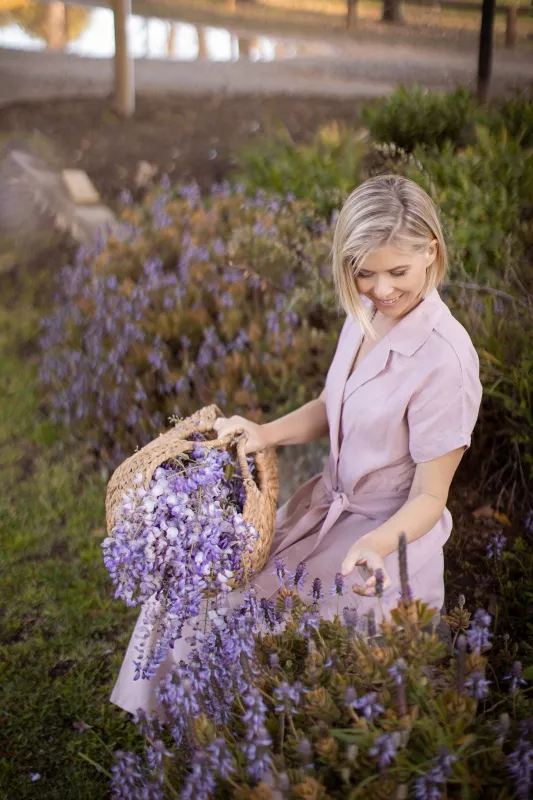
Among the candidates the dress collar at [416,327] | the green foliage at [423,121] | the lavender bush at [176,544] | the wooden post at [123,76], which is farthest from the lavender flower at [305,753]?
the wooden post at [123,76]

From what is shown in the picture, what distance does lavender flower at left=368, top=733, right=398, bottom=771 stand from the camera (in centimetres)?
139

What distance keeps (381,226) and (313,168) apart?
129 inches

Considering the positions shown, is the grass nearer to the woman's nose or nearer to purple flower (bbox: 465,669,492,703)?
purple flower (bbox: 465,669,492,703)

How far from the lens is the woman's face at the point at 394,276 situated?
193 centimetres

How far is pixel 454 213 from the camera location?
403 cm

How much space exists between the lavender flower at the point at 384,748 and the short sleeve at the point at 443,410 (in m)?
0.77

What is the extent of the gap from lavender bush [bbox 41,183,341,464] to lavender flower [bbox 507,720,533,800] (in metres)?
2.18

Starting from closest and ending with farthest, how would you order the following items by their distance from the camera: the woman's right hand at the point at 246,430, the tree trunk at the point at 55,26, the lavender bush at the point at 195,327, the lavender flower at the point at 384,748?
the lavender flower at the point at 384,748
the woman's right hand at the point at 246,430
the lavender bush at the point at 195,327
the tree trunk at the point at 55,26

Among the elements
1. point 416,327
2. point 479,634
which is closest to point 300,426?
point 416,327

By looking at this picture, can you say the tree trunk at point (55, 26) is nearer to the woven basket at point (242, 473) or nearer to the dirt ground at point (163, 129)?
the dirt ground at point (163, 129)

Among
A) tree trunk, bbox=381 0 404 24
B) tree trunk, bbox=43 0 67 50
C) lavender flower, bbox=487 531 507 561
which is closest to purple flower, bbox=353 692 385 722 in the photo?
lavender flower, bbox=487 531 507 561

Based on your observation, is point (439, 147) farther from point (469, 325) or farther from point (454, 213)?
point (469, 325)

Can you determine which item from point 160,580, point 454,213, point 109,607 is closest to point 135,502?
point 160,580

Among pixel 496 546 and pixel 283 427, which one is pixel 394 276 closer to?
pixel 283 427
